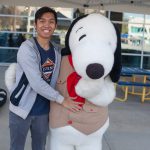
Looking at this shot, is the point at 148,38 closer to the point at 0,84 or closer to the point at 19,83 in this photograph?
the point at 0,84

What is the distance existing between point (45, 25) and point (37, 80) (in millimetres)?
472

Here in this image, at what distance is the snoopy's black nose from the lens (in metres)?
2.85

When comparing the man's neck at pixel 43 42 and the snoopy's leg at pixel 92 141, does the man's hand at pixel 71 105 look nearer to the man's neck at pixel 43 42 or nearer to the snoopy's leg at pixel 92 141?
the snoopy's leg at pixel 92 141

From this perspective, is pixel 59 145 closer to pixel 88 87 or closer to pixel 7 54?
pixel 88 87

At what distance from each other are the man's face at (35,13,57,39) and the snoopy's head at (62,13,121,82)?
0.67 ft

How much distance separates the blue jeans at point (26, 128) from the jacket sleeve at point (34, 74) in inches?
11.5

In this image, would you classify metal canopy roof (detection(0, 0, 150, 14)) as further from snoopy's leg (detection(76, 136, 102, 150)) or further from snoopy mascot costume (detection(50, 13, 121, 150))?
snoopy's leg (detection(76, 136, 102, 150))

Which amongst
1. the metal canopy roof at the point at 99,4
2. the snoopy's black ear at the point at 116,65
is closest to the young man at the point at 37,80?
the snoopy's black ear at the point at 116,65

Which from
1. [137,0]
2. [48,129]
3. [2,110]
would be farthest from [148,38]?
[48,129]

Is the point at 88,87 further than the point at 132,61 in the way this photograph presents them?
No

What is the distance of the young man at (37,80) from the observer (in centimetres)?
304

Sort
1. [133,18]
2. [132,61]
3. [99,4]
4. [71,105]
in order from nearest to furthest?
[71,105], [99,4], [133,18], [132,61]

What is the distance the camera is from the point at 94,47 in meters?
2.91

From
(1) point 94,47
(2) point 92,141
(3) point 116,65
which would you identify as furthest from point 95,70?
(2) point 92,141
